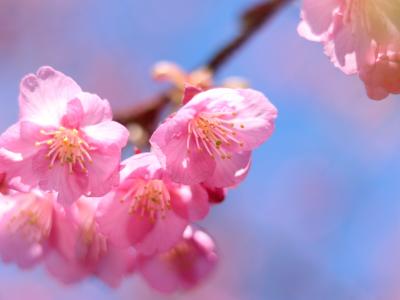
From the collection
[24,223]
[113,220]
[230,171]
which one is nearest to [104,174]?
[113,220]

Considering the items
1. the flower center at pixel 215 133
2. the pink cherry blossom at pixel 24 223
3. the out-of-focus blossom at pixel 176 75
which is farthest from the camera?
the out-of-focus blossom at pixel 176 75

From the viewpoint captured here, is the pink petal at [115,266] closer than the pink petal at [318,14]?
No

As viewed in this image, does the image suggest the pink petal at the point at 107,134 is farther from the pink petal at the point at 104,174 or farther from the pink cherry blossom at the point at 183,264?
the pink cherry blossom at the point at 183,264

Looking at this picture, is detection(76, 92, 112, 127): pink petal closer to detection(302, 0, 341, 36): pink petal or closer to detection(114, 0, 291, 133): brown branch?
detection(302, 0, 341, 36): pink petal

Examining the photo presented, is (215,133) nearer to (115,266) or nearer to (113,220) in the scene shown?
(113,220)

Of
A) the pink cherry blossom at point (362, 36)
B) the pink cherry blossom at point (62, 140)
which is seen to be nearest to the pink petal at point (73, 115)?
the pink cherry blossom at point (62, 140)

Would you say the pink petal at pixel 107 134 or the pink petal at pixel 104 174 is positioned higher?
the pink petal at pixel 107 134

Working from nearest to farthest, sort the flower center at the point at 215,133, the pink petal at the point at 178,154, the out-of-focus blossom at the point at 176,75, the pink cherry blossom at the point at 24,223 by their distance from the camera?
the pink petal at the point at 178,154 < the flower center at the point at 215,133 < the pink cherry blossom at the point at 24,223 < the out-of-focus blossom at the point at 176,75

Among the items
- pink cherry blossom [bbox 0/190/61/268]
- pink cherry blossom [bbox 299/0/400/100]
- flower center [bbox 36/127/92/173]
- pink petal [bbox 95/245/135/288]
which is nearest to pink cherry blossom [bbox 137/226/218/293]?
pink petal [bbox 95/245/135/288]
